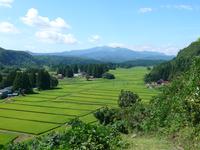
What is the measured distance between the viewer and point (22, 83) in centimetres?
8906

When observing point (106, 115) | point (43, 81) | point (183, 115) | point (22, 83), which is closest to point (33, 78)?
point (43, 81)

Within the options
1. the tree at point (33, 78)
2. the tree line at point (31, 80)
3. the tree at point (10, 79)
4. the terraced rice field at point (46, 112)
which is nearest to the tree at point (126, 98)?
the terraced rice field at point (46, 112)

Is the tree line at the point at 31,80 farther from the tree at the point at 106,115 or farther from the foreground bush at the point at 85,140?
the foreground bush at the point at 85,140

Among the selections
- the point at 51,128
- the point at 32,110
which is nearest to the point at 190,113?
the point at 51,128

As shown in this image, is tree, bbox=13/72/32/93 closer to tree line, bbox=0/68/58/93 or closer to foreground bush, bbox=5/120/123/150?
tree line, bbox=0/68/58/93

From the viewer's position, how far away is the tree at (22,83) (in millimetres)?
88550

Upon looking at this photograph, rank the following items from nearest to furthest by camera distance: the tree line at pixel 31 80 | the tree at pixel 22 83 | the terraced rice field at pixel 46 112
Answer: the terraced rice field at pixel 46 112 < the tree at pixel 22 83 < the tree line at pixel 31 80

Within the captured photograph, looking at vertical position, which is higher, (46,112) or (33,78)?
(33,78)

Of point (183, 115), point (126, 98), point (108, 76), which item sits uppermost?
point (183, 115)

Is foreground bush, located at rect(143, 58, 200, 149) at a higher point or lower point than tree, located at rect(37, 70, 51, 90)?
higher

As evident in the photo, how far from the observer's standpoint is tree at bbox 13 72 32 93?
8855cm

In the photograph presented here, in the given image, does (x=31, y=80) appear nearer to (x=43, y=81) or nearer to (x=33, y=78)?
(x=33, y=78)

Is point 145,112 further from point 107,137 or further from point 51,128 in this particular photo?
point 51,128

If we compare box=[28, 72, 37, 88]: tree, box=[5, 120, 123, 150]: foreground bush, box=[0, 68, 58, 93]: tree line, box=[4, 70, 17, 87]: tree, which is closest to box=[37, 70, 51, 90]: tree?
box=[0, 68, 58, 93]: tree line
